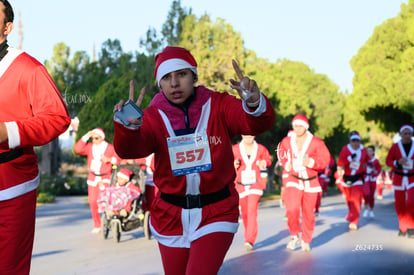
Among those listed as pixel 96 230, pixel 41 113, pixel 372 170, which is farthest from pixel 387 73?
pixel 41 113

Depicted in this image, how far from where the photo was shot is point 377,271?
945 cm

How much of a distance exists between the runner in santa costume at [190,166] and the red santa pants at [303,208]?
275 inches

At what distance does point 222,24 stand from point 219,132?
2867 centimetres

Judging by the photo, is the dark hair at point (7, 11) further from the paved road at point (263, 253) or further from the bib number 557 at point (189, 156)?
the paved road at point (263, 253)

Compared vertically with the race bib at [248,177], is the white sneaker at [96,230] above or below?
below

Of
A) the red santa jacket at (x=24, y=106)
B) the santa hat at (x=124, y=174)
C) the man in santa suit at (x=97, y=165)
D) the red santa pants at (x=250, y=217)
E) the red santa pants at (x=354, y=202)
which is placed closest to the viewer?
the red santa jacket at (x=24, y=106)

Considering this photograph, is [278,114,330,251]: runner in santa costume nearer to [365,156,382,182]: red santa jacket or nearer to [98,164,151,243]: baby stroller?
[98,164,151,243]: baby stroller

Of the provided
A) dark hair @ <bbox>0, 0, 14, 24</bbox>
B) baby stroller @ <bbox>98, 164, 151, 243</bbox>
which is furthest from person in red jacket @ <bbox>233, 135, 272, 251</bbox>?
dark hair @ <bbox>0, 0, 14, 24</bbox>

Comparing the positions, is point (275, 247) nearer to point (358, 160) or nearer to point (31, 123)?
point (358, 160)

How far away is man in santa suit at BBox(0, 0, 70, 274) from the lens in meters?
4.08

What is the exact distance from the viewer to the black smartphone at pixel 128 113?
4.28 metres

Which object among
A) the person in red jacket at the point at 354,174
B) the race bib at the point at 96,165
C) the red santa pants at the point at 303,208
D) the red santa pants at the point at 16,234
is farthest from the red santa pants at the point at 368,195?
the red santa pants at the point at 16,234

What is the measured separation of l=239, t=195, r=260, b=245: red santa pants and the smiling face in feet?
23.6

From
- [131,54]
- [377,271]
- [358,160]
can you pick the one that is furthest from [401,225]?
[131,54]
